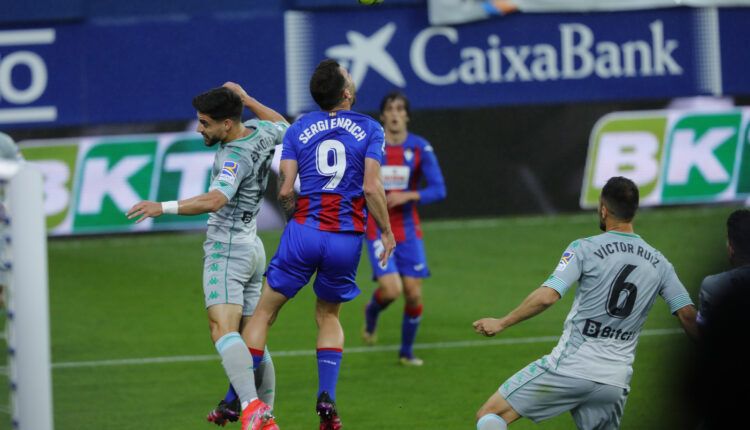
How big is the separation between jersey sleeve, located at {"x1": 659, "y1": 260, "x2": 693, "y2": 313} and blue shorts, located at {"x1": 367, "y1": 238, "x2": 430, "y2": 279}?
404 cm

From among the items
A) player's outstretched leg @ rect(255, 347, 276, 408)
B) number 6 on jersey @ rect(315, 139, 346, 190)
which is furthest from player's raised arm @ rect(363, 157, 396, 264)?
player's outstretched leg @ rect(255, 347, 276, 408)

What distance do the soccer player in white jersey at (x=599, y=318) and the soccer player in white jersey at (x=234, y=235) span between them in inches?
64.7

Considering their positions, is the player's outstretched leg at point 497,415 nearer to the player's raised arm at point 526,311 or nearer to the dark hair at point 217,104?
the player's raised arm at point 526,311

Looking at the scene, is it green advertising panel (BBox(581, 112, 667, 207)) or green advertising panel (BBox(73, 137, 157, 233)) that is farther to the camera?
green advertising panel (BBox(581, 112, 667, 207))

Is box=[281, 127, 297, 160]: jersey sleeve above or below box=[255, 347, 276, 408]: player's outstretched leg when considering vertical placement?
above


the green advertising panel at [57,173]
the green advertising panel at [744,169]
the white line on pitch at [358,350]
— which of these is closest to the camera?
the white line on pitch at [358,350]

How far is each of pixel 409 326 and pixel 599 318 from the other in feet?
13.0

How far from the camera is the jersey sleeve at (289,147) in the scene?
24.9 feet

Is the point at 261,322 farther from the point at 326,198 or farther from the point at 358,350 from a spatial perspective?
the point at 358,350

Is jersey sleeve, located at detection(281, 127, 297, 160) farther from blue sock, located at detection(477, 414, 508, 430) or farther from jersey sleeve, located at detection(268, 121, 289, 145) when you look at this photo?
blue sock, located at detection(477, 414, 508, 430)

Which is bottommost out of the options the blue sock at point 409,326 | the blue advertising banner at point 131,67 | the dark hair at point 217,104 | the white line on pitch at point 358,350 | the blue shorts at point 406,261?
the white line on pitch at point 358,350

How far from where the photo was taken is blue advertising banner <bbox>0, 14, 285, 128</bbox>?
15.8 meters

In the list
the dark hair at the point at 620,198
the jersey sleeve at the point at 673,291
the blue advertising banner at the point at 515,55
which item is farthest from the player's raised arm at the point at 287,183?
the blue advertising banner at the point at 515,55

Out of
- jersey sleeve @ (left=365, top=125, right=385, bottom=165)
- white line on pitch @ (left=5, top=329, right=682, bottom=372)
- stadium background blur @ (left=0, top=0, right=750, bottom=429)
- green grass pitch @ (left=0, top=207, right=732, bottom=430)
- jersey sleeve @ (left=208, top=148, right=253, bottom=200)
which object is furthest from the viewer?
stadium background blur @ (left=0, top=0, right=750, bottom=429)
